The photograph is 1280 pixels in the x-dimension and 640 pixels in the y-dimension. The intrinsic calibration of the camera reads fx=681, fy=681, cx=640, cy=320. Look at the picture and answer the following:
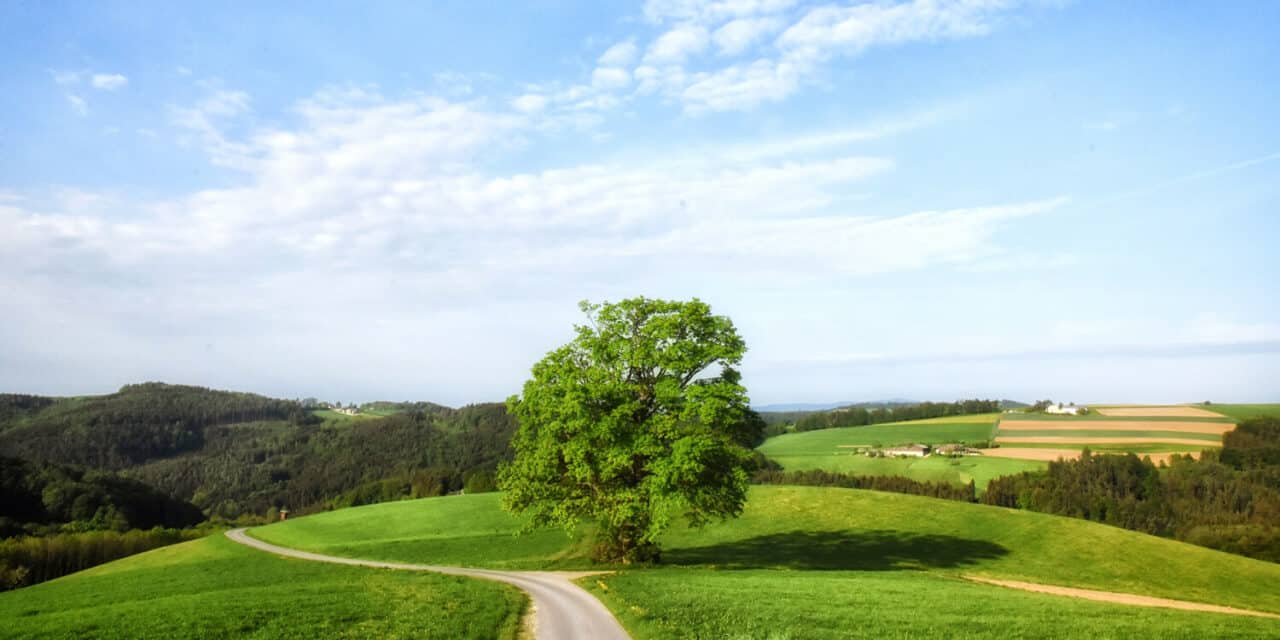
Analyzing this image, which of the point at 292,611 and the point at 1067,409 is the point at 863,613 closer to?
the point at 292,611

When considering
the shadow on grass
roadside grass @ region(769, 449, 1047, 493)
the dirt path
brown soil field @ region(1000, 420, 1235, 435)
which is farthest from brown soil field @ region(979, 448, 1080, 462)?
the dirt path

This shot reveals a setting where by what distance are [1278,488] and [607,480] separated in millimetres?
134697

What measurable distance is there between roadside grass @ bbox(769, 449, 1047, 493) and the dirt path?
86978mm

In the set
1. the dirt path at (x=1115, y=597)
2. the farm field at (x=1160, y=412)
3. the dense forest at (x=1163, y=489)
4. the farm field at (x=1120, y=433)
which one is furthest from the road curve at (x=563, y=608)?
the farm field at (x=1160, y=412)

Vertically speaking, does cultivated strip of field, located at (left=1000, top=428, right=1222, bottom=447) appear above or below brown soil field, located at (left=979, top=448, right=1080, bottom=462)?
above

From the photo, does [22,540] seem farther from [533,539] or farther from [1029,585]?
[1029,585]

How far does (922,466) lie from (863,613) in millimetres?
124607

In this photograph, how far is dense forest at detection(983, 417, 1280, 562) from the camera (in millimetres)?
111375

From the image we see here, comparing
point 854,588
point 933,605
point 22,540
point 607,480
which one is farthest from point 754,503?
point 22,540

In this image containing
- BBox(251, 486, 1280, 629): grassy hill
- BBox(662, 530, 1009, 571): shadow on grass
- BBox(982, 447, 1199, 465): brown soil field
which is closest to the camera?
BBox(251, 486, 1280, 629): grassy hill

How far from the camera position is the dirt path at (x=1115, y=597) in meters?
35.5

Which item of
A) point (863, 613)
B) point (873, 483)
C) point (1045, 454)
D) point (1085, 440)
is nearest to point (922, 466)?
point (873, 483)

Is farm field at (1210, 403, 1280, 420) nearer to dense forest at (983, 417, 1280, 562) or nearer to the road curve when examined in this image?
dense forest at (983, 417, 1280, 562)

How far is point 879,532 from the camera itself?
64.4 meters
